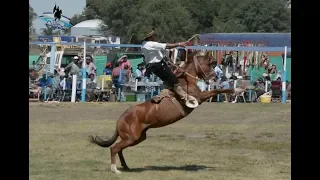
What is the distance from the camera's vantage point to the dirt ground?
374 inches

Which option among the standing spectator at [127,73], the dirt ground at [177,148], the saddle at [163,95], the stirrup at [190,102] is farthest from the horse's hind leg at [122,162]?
the standing spectator at [127,73]

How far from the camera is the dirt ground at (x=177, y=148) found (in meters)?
9.51

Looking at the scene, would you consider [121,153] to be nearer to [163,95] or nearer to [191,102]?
[163,95]

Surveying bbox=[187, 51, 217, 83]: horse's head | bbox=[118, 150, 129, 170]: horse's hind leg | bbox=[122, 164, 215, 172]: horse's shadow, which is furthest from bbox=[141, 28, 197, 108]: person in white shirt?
bbox=[118, 150, 129, 170]: horse's hind leg

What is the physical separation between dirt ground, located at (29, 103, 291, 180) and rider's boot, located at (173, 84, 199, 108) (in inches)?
38.0

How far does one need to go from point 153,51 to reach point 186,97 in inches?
31.8

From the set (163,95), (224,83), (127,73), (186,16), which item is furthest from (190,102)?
(186,16)

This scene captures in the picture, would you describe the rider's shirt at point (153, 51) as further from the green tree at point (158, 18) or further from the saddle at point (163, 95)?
the green tree at point (158, 18)

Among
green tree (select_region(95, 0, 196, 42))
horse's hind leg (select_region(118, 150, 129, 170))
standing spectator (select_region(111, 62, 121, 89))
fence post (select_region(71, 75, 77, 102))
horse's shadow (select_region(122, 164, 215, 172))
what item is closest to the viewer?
horse's hind leg (select_region(118, 150, 129, 170))

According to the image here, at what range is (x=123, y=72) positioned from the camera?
2356 centimetres

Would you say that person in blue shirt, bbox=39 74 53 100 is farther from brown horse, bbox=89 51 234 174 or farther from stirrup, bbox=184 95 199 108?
stirrup, bbox=184 95 199 108

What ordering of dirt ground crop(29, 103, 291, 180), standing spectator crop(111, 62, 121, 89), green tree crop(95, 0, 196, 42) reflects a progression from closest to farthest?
dirt ground crop(29, 103, 291, 180) → standing spectator crop(111, 62, 121, 89) → green tree crop(95, 0, 196, 42)
